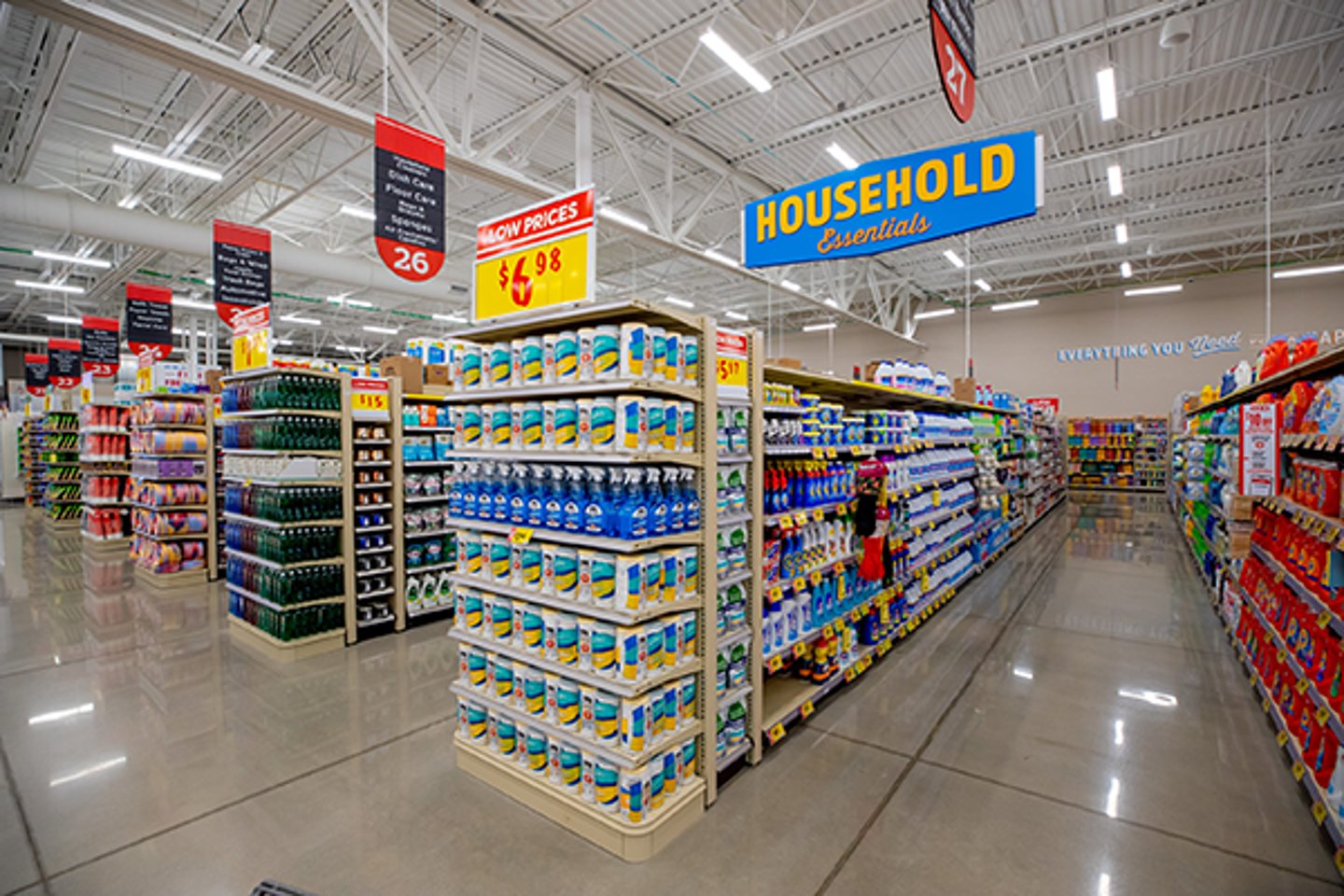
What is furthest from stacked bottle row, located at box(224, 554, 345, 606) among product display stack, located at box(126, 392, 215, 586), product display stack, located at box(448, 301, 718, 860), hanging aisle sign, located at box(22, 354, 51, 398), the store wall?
hanging aisle sign, located at box(22, 354, 51, 398)

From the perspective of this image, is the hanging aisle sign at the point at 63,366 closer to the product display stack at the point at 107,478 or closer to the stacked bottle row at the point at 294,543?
the product display stack at the point at 107,478

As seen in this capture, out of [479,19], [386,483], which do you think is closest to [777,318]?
[479,19]

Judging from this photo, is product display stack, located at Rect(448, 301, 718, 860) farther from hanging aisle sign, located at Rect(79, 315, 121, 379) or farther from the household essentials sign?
hanging aisle sign, located at Rect(79, 315, 121, 379)

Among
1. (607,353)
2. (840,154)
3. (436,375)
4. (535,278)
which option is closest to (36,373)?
(436,375)

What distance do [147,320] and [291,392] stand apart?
331 inches

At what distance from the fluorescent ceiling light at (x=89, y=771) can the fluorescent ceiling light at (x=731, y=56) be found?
6.58m

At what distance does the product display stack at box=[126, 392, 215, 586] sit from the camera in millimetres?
7223

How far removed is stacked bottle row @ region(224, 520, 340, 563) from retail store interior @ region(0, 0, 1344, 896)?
48mm

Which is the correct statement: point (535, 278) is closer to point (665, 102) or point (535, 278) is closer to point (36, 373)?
point (665, 102)

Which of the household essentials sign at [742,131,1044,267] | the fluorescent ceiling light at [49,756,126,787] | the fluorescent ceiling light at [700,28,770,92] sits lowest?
the fluorescent ceiling light at [49,756,126,787]

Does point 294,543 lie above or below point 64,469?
below

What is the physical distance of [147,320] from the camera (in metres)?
10.7

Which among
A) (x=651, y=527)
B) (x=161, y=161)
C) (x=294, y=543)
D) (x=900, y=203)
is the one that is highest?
(x=161, y=161)

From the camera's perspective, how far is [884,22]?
6.80 m
